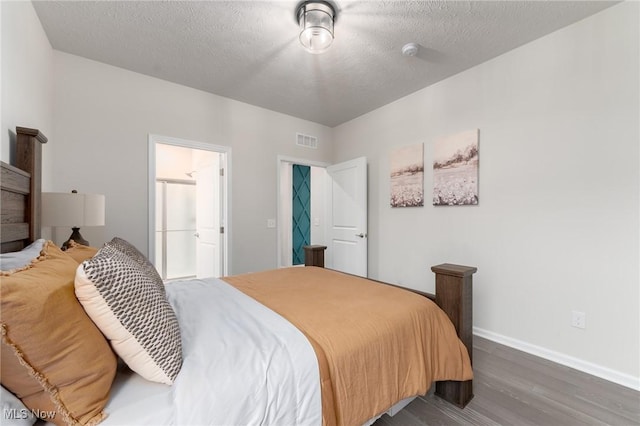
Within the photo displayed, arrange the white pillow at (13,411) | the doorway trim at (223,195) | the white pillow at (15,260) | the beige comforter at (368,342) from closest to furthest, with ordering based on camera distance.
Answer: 1. the white pillow at (13,411)
2. the white pillow at (15,260)
3. the beige comforter at (368,342)
4. the doorway trim at (223,195)

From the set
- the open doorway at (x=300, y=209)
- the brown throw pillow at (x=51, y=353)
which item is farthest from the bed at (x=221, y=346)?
the open doorway at (x=300, y=209)

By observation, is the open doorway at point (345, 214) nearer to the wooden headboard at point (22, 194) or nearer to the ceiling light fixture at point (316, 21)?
the ceiling light fixture at point (316, 21)

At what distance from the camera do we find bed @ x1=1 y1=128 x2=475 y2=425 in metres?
0.69

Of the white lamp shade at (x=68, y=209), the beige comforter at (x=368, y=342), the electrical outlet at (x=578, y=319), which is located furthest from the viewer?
the electrical outlet at (x=578, y=319)

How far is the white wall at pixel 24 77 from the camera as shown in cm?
146

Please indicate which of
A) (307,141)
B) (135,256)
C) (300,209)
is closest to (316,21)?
(135,256)

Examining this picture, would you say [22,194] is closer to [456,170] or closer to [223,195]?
[223,195]

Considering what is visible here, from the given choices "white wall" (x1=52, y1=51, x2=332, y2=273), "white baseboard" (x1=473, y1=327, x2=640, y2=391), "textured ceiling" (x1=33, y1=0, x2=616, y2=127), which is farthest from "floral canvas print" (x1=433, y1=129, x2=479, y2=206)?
"white wall" (x1=52, y1=51, x2=332, y2=273)

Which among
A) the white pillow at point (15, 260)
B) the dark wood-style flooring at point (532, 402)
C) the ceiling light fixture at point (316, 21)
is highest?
the ceiling light fixture at point (316, 21)

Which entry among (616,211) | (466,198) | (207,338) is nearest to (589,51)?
(616,211)

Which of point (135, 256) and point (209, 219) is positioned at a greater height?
point (209, 219)

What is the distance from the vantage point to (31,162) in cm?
157

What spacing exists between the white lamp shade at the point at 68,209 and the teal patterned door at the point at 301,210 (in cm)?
388

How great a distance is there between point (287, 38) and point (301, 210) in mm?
3912
